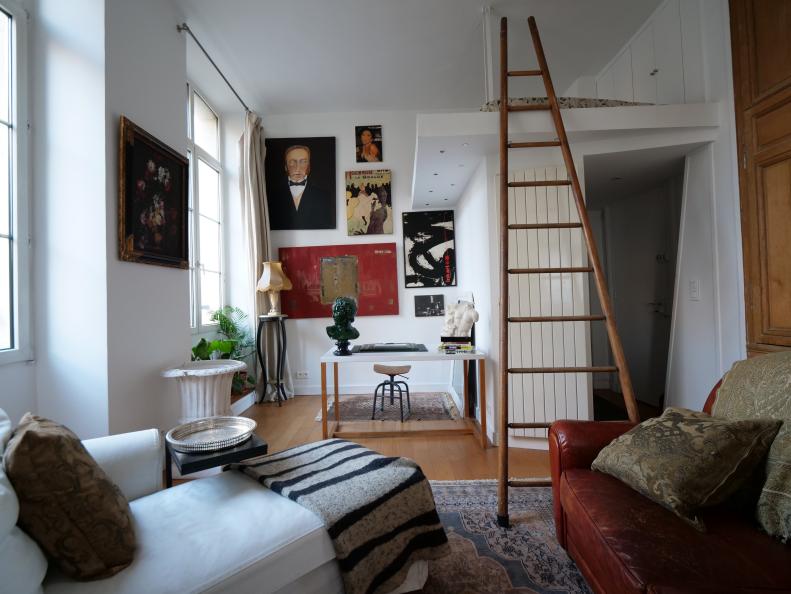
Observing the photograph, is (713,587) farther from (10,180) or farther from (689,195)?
(10,180)

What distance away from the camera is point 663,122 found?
92.2 inches

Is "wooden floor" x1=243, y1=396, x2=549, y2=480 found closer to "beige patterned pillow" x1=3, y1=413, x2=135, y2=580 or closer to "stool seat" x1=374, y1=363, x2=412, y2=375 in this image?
"stool seat" x1=374, y1=363, x2=412, y2=375

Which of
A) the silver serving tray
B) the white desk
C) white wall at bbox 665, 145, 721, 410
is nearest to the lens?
the silver serving tray

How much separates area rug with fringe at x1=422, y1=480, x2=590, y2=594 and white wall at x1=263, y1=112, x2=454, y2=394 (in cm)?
236

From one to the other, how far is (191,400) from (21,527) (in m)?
1.53

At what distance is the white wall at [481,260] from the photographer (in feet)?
9.00

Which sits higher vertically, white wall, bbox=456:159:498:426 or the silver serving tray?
white wall, bbox=456:159:498:426

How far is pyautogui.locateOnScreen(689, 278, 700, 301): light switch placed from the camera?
2.50m

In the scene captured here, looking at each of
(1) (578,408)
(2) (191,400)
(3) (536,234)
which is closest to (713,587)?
(1) (578,408)

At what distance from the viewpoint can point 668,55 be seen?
8.98 feet

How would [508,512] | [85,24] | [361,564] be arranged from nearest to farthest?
[361,564] < [508,512] < [85,24]

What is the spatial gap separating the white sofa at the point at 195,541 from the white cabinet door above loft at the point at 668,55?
3.53 m

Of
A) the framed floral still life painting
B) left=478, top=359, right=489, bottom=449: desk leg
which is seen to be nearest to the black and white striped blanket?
left=478, top=359, right=489, bottom=449: desk leg

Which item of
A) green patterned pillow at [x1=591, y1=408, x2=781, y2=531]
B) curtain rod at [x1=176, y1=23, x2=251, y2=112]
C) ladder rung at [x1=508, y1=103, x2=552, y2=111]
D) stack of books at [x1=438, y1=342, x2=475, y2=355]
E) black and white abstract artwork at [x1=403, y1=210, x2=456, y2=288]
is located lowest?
green patterned pillow at [x1=591, y1=408, x2=781, y2=531]
